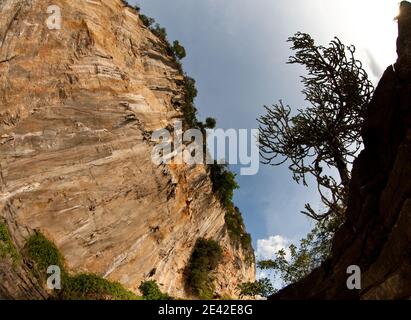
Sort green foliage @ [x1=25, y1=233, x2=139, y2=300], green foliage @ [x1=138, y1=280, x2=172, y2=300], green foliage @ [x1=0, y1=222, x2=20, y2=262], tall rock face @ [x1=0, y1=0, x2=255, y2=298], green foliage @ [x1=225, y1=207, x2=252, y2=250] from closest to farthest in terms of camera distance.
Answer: green foliage @ [x1=0, y1=222, x2=20, y2=262] → green foliage @ [x1=25, y1=233, x2=139, y2=300] → tall rock face @ [x1=0, y1=0, x2=255, y2=298] → green foliage @ [x1=138, y1=280, x2=172, y2=300] → green foliage @ [x1=225, y1=207, x2=252, y2=250]

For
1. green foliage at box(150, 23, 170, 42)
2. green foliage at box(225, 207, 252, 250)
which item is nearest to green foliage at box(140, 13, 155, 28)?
green foliage at box(150, 23, 170, 42)

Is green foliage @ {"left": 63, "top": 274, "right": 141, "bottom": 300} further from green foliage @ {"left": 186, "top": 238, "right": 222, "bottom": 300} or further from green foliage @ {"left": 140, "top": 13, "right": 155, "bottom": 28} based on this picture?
green foliage @ {"left": 140, "top": 13, "right": 155, "bottom": 28}

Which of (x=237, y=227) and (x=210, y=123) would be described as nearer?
(x=210, y=123)

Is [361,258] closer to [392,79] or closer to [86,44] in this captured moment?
[392,79]

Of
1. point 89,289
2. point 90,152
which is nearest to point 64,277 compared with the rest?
point 89,289

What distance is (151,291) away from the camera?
24.3 metres

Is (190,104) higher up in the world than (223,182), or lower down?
higher up

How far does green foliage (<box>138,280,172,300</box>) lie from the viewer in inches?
949

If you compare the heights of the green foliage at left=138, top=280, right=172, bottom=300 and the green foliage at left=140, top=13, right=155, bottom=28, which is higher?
the green foliage at left=140, top=13, right=155, bottom=28

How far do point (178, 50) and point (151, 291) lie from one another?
1996 cm

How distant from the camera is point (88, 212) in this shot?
867 inches

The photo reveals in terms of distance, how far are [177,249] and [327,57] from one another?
61.3 feet

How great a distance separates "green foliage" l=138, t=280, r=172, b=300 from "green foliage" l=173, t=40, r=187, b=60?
61.9 ft

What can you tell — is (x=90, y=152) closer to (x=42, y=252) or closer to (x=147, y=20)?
(x=42, y=252)
